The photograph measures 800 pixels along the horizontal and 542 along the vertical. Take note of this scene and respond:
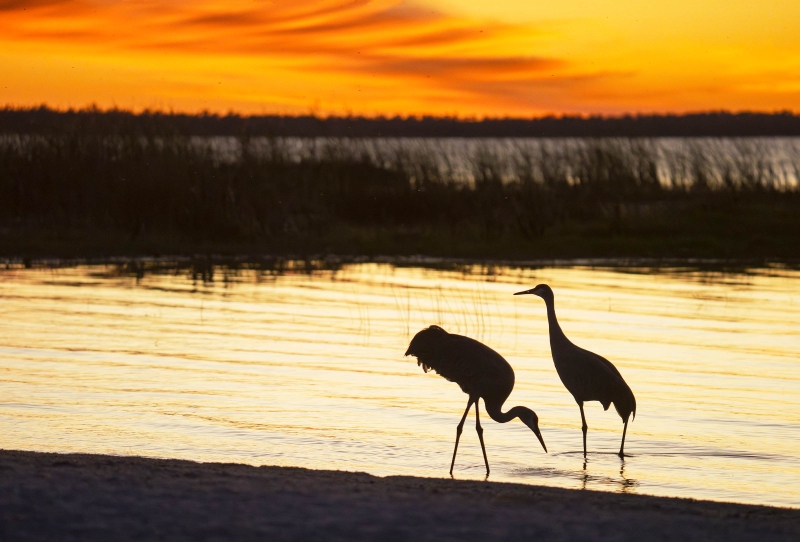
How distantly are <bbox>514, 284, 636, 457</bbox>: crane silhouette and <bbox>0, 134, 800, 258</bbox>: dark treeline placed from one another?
39.6 ft

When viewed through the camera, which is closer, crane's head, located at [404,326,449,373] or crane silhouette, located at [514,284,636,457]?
crane's head, located at [404,326,449,373]

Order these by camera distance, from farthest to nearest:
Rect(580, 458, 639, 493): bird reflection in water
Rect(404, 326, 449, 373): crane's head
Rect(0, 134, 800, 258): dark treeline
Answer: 1. Rect(0, 134, 800, 258): dark treeline
2. Rect(404, 326, 449, 373): crane's head
3. Rect(580, 458, 639, 493): bird reflection in water

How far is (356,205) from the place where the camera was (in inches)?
900

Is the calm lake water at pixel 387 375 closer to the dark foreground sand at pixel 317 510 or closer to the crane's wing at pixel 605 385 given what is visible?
the crane's wing at pixel 605 385

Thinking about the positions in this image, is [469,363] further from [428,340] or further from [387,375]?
[387,375]

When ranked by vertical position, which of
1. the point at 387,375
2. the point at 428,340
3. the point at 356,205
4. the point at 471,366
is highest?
the point at 356,205

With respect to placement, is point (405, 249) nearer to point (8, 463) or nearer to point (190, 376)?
point (190, 376)

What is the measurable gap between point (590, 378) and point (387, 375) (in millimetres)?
2764

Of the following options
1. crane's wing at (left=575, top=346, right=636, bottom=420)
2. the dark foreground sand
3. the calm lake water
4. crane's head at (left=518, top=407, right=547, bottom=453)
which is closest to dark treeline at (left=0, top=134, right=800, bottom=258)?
the calm lake water

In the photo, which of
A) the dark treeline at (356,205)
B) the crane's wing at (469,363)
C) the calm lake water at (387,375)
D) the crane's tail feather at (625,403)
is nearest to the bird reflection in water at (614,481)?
the calm lake water at (387,375)

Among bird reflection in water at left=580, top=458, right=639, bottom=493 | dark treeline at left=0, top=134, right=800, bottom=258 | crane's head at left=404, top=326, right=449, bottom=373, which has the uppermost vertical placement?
dark treeline at left=0, top=134, right=800, bottom=258

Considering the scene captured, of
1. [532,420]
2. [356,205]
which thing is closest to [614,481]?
[532,420]

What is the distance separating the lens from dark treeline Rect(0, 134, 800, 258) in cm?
2036

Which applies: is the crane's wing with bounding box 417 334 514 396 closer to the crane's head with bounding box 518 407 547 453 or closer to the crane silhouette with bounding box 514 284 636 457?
the crane's head with bounding box 518 407 547 453
